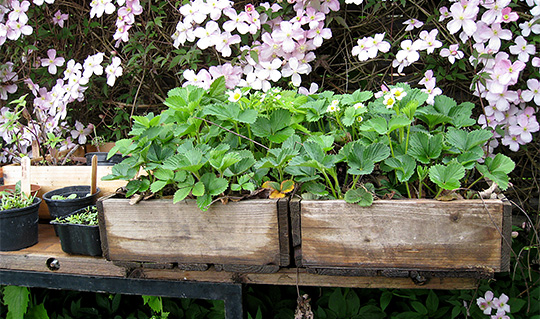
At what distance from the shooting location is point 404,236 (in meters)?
0.84

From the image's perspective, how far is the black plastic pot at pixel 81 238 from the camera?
3.57ft

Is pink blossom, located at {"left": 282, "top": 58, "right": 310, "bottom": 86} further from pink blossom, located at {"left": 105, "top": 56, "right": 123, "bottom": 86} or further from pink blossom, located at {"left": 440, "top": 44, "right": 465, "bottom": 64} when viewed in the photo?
pink blossom, located at {"left": 105, "top": 56, "right": 123, "bottom": 86}

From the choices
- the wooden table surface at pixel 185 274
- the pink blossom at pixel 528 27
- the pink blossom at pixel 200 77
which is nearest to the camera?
the wooden table surface at pixel 185 274

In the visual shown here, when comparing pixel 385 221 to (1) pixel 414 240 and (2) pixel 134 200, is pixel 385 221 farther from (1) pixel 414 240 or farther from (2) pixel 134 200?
(2) pixel 134 200

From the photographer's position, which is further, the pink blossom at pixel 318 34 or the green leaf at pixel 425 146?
the pink blossom at pixel 318 34

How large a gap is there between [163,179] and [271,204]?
0.79ft

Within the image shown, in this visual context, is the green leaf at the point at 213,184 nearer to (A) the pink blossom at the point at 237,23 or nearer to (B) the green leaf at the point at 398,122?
(B) the green leaf at the point at 398,122

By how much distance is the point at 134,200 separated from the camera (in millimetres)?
951

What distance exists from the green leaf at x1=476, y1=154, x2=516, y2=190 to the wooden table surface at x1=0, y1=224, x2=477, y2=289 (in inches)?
8.5

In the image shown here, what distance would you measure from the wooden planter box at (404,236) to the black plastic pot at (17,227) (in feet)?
2.65

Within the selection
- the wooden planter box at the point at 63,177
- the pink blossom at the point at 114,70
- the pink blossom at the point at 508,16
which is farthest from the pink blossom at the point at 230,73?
the pink blossom at the point at 508,16

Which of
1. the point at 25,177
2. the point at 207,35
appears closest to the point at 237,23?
Result: the point at 207,35

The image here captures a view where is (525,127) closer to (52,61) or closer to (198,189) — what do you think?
(198,189)

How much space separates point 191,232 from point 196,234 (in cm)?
1
